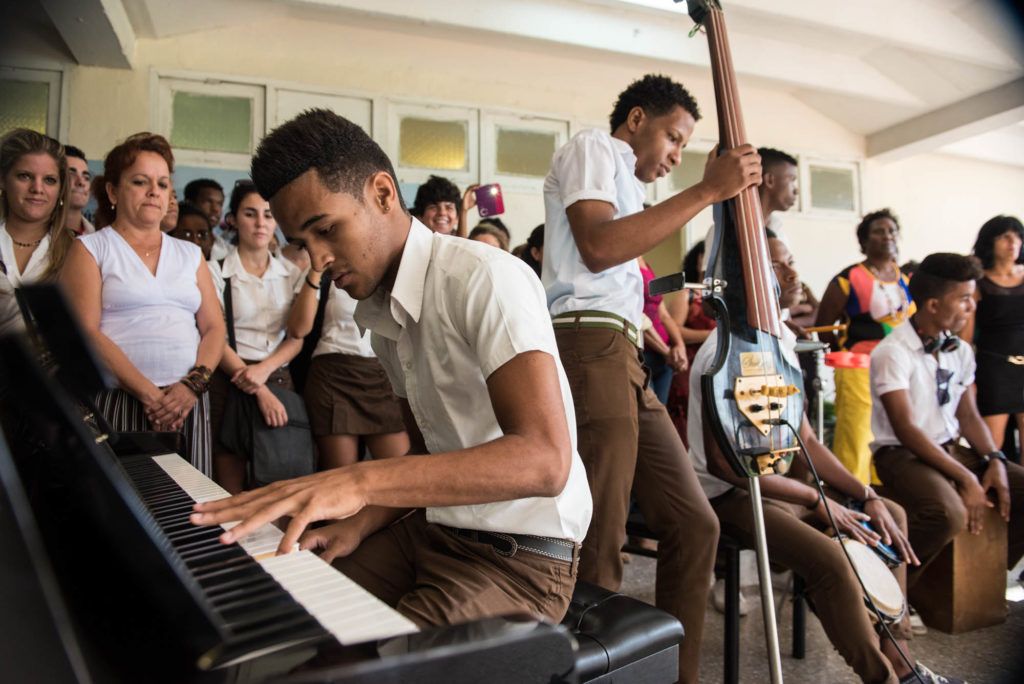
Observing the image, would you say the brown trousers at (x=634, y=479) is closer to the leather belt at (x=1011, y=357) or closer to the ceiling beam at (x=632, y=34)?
the leather belt at (x=1011, y=357)

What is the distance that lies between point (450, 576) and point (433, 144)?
5803mm

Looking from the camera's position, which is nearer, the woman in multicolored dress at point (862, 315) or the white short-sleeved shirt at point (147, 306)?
the white short-sleeved shirt at point (147, 306)

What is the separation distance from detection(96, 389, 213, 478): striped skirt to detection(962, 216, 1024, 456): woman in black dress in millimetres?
3616

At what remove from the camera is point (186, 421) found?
8.24ft

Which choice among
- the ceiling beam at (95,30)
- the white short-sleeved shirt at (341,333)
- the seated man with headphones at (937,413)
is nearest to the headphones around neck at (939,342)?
the seated man with headphones at (937,413)

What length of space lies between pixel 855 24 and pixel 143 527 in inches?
289

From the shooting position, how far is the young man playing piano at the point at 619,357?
6.37 feet

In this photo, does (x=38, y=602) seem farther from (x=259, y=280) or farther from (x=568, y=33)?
(x=568, y=33)

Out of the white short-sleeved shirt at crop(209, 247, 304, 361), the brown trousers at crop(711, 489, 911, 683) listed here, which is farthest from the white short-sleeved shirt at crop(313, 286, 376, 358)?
the brown trousers at crop(711, 489, 911, 683)

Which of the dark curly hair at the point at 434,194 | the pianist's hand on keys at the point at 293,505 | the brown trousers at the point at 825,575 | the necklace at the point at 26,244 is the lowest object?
the brown trousers at the point at 825,575

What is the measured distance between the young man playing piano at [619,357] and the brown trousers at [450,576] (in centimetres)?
59

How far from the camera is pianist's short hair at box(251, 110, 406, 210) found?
1.29 metres

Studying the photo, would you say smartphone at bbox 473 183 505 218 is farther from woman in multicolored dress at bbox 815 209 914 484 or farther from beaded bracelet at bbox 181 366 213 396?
woman in multicolored dress at bbox 815 209 914 484

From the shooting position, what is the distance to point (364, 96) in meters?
6.33
